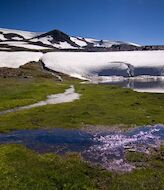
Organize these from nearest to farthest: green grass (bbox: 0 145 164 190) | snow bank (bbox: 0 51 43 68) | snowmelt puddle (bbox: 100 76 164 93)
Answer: green grass (bbox: 0 145 164 190) → snowmelt puddle (bbox: 100 76 164 93) → snow bank (bbox: 0 51 43 68)

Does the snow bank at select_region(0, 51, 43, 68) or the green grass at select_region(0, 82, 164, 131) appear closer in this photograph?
the green grass at select_region(0, 82, 164, 131)

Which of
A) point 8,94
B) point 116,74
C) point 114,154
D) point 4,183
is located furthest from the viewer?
point 116,74

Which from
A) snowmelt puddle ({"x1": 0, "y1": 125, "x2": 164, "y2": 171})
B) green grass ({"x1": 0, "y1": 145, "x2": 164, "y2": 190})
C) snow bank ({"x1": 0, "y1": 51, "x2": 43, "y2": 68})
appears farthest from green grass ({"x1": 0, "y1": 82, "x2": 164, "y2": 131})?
snow bank ({"x1": 0, "y1": 51, "x2": 43, "y2": 68})

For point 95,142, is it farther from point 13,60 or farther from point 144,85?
point 13,60

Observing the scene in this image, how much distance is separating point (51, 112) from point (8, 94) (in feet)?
77.0

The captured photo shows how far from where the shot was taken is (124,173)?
94.3 ft

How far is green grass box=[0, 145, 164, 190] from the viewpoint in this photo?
2581 cm

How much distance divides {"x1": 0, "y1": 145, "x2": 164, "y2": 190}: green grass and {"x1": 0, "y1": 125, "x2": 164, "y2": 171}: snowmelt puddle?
1.82m

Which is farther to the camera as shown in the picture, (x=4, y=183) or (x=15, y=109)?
(x=15, y=109)

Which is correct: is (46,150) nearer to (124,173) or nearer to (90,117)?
(124,173)

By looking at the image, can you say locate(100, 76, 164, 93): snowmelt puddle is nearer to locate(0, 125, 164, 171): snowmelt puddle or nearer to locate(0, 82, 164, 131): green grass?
locate(0, 82, 164, 131): green grass

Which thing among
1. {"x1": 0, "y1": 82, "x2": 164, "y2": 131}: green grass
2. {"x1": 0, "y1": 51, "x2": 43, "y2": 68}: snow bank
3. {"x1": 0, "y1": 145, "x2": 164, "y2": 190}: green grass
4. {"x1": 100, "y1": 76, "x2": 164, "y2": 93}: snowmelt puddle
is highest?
{"x1": 0, "y1": 51, "x2": 43, "y2": 68}: snow bank

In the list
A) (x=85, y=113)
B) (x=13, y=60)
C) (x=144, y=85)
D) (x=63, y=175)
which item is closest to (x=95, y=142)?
(x=63, y=175)

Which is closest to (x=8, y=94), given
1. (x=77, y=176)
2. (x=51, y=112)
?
(x=51, y=112)
